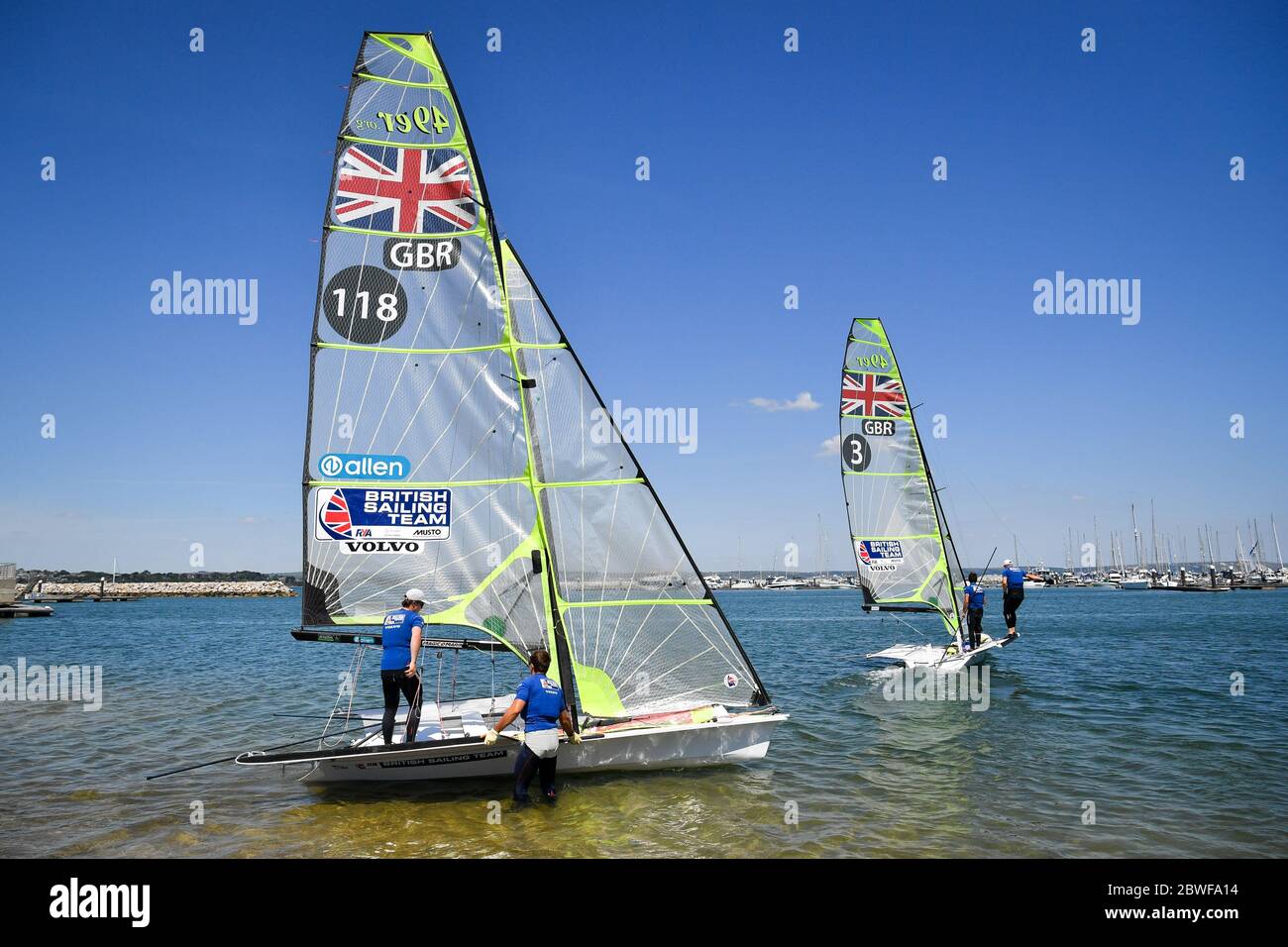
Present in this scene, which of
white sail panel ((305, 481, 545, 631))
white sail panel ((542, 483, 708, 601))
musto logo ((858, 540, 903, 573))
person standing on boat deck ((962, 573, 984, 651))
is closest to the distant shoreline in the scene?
musto logo ((858, 540, 903, 573))

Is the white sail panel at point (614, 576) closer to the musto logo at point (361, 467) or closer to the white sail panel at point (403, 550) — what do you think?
the white sail panel at point (403, 550)

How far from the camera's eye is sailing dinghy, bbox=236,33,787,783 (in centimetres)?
1162

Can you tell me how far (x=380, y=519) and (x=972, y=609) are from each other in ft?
63.4

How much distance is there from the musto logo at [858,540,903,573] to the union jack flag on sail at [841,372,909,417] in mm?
3981

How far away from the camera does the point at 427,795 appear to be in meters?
10.8

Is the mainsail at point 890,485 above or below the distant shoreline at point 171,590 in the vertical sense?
above

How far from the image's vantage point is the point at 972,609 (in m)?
24.7

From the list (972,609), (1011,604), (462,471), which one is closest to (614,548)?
(462,471)

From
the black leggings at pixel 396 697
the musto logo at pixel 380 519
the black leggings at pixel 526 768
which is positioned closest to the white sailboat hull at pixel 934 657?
the black leggings at pixel 526 768

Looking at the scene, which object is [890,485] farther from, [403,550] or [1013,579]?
[403,550]

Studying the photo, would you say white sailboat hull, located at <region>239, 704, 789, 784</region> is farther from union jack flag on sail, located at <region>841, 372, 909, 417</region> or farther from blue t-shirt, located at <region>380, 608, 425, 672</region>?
union jack flag on sail, located at <region>841, 372, 909, 417</region>

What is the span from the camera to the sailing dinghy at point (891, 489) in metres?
24.9

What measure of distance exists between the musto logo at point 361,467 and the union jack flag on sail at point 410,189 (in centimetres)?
337
